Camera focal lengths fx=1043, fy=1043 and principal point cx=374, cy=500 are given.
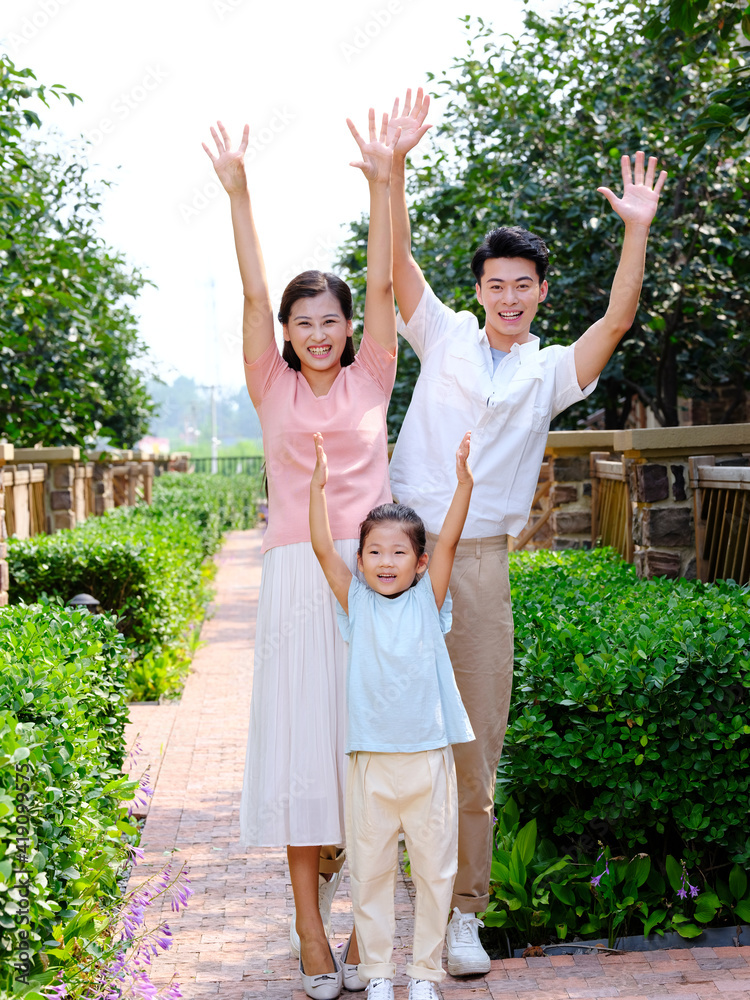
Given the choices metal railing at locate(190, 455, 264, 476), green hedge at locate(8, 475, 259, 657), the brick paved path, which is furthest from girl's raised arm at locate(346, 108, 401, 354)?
metal railing at locate(190, 455, 264, 476)

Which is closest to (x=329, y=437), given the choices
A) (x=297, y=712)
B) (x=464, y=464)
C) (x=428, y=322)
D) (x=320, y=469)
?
(x=320, y=469)

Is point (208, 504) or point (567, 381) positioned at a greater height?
point (567, 381)

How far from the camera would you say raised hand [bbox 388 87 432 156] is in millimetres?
2918

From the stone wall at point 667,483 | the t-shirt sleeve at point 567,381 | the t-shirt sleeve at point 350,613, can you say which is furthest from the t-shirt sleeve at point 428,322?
the stone wall at point 667,483

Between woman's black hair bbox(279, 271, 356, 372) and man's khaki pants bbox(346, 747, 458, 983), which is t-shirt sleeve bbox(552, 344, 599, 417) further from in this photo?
man's khaki pants bbox(346, 747, 458, 983)

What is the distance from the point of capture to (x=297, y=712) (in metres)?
2.86

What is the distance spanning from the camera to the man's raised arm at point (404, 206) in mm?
2934

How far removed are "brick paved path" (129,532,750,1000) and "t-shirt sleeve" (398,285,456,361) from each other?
72.5 inches

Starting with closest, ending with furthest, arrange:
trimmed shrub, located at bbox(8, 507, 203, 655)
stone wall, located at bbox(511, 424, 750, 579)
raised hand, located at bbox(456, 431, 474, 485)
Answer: raised hand, located at bbox(456, 431, 474, 485) < stone wall, located at bbox(511, 424, 750, 579) < trimmed shrub, located at bbox(8, 507, 203, 655)

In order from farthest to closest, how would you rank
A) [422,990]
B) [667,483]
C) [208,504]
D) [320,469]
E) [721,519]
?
1. [208,504]
2. [667,483]
3. [721,519]
4. [320,469]
5. [422,990]

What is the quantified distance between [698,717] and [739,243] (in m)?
6.40

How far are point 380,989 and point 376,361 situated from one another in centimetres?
167

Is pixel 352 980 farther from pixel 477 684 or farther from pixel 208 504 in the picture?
pixel 208 504

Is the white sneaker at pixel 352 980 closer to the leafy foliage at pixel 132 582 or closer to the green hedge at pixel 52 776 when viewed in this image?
the green hedge at pixel 52 776
